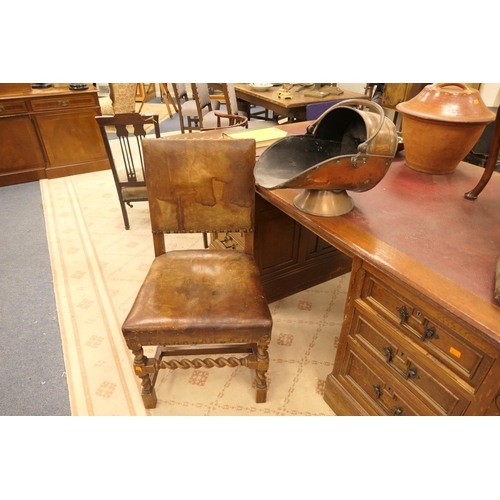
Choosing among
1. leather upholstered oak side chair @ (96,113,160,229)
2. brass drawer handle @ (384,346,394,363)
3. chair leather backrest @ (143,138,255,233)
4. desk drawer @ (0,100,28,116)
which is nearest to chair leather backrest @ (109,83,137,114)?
desk drawer @ (0,100,28,116)

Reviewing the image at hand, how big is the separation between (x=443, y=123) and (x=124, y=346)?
6.00ft

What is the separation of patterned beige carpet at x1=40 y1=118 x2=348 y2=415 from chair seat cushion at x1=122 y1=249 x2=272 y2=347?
48cm

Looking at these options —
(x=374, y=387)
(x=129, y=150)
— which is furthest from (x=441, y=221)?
(x=129, y=150)

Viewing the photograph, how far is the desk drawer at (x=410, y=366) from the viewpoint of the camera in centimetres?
100

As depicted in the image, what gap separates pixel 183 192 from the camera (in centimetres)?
153

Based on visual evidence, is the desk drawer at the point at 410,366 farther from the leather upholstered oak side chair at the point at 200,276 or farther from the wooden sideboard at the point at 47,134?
the wooden sideboard at the point at 47,134

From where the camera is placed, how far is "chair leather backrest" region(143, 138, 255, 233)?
4.82 ft

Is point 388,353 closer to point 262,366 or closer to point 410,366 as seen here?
point 410,366

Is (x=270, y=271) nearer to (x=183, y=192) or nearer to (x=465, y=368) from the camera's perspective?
(x=183, y=192)

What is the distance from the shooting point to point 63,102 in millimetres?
3701

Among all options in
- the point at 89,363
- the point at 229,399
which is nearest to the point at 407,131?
the point at 229,399

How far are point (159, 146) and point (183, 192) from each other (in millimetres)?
212

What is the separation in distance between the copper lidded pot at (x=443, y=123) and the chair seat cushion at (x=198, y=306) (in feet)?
2.90

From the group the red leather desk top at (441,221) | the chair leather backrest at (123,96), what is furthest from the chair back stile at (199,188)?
the chair leather backrest at (123,96)
